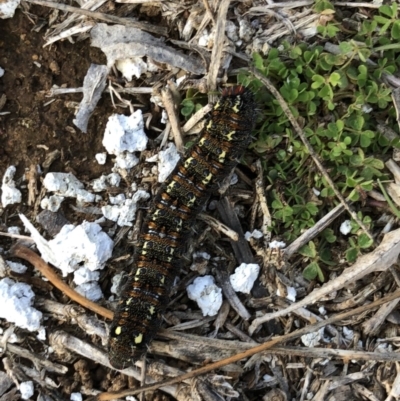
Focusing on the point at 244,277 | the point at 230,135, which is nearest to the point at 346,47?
the point at 230,135

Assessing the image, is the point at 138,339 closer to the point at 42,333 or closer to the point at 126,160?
the point at 42,333

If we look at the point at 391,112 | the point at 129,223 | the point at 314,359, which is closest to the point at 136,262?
the point at 129,223

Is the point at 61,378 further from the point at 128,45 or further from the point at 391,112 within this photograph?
the point at 391,112

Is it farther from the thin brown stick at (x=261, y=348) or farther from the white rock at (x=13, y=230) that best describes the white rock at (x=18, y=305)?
the thin brown stick at (x=261, y=348)

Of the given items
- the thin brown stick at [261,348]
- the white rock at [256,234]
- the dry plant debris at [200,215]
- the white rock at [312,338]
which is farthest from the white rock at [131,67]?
the white rock at [312,338]

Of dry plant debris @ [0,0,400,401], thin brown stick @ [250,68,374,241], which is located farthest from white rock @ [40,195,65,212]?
thin brown stick @ [250,68,374,241]
